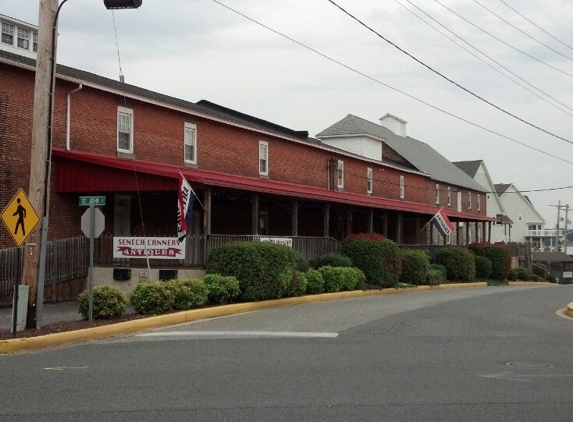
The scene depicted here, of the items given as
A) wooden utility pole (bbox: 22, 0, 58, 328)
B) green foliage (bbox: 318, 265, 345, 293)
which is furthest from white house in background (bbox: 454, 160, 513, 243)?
wooden utility pole (bbox: 22, 0, 58, 328)

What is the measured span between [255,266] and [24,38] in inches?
697

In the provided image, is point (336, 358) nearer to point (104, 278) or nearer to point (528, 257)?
point (104, 278)

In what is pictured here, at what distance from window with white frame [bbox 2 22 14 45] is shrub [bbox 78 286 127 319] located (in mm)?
19036

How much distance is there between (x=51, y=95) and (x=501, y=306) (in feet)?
42.7

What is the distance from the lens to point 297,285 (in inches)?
901

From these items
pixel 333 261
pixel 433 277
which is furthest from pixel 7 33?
pixel 433 277

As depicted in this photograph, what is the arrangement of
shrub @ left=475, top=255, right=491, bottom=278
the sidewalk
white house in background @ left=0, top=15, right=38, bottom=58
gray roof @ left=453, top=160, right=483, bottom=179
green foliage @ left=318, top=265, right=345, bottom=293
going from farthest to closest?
1. gray roof @ left=453, top=160, right=483, bottom=179
2. shrub @ left=475, top=255, right=491, bottom=278
3. white house in background @ left=0, top=15, right=38, bottom=58
4. green foliage @ left=318, top=265, right=345, bottom=293
5. the sidewalk

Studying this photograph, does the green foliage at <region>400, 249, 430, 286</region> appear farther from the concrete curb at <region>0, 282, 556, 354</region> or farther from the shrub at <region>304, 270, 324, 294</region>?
the shrub at <region>304, 270, 324, 294</region>

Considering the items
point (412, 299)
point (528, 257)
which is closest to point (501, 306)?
point (412, 299)

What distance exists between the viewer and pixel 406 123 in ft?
214

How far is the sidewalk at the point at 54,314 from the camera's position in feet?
57.2

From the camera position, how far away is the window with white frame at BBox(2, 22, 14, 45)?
32.0 meters

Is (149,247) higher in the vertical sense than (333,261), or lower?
higher

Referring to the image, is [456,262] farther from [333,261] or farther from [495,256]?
[333,261]
